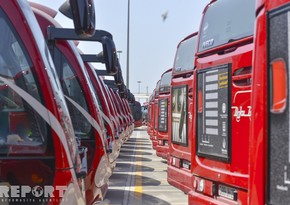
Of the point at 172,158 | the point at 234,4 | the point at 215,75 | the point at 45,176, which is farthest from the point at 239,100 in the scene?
the point at 172,158

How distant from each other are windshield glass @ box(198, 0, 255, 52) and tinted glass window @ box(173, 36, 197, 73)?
2.53 meters

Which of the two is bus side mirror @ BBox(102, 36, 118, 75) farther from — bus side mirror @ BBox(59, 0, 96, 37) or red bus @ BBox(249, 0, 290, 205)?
red bus @ BBox(249, 0, 290, 205)

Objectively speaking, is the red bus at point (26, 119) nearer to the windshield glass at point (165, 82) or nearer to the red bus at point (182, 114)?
the red bus at point (182, 114)

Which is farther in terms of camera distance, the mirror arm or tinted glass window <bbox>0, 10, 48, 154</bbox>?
the mirror arm

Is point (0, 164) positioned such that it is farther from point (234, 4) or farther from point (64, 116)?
point (234, 4)

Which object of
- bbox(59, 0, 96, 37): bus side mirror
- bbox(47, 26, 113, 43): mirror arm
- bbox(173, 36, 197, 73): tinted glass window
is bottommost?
bbox(59, 0, 96, 37): bus side mirror

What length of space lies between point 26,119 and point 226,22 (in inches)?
106

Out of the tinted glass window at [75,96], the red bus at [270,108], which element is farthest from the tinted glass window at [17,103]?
the tinted glass window at [75,96]

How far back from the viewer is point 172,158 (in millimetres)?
9188

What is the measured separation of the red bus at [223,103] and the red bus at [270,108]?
2103mm

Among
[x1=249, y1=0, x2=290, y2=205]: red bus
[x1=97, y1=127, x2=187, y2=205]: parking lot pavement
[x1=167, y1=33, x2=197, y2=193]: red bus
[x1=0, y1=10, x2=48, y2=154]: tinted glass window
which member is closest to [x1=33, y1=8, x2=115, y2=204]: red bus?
[x1=167, y1=33, x2=197, y2=193]: red bus

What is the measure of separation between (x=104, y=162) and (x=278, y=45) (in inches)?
195

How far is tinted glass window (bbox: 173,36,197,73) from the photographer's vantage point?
8.70m

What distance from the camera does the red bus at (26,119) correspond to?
12.2 ft
